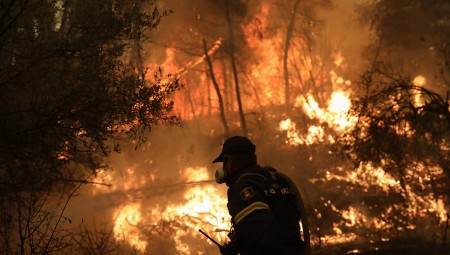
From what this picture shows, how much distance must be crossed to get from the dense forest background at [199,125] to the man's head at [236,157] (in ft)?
10.6

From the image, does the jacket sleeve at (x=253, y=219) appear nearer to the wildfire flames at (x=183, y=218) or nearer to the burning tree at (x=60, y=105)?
the burning tree at (x=60, y=105)

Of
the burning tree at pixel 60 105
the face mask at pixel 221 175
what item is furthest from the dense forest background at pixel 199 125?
the face mask at pixel 221 175

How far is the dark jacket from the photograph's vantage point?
2492mm

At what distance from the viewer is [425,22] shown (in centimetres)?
1908

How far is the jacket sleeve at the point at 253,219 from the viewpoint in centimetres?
247

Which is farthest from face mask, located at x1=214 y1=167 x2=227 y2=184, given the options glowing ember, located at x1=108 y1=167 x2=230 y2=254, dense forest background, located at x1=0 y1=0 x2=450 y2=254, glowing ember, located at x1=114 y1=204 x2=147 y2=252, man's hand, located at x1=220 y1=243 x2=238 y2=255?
glowing ember, located at x1=114 y1=204 x2=147 y2=252

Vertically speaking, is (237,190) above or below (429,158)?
below

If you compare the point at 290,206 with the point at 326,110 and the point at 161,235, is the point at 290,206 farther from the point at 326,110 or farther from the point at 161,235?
the point at 326,110

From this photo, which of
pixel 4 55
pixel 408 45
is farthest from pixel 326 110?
pixel 4 55

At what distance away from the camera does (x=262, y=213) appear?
255cm

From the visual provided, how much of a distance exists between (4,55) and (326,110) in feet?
72.2

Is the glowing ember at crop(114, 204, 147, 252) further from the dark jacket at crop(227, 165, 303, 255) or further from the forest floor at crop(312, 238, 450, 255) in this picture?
the dark jacket at crop(227, 165, 303, 255)

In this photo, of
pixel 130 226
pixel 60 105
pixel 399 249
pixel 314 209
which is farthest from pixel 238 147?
pixel 130 226

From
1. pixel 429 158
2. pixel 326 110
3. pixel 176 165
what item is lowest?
pixel 429 158
